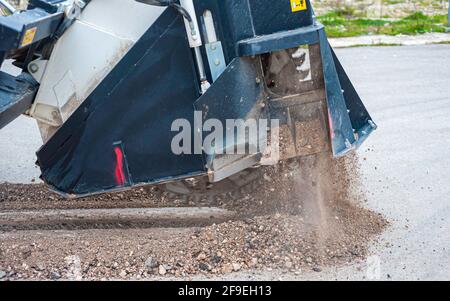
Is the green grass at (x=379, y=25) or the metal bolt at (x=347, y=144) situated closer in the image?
the metal bolt at (x=347, y=144)

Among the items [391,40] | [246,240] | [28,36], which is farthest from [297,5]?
[391,40]

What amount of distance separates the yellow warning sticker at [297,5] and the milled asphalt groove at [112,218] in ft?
4.85

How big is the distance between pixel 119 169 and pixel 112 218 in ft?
2.22

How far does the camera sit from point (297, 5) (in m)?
4.24

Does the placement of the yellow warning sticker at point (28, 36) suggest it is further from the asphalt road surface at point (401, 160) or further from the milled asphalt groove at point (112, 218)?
the asphalt road surface at point (401, 160)

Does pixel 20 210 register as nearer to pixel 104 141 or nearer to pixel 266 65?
pixel 104 141

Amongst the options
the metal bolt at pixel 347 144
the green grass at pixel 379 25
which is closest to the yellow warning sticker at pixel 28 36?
the metal bolt at pixel 347 144

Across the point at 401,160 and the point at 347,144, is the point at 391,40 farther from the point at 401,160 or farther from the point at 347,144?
the point at 347,144

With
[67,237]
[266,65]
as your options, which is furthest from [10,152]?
[266,65]

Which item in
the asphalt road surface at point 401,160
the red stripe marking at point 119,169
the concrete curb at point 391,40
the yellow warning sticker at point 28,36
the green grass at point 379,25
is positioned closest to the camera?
the yellow warning sticker at point 28,36

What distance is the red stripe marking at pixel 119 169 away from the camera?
4.52m

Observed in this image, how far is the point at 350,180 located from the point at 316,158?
42 cm

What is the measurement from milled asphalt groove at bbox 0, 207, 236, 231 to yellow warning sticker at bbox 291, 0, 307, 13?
4.85 ft

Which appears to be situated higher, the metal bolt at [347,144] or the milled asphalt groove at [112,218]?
the metal bolt at [347,144]
